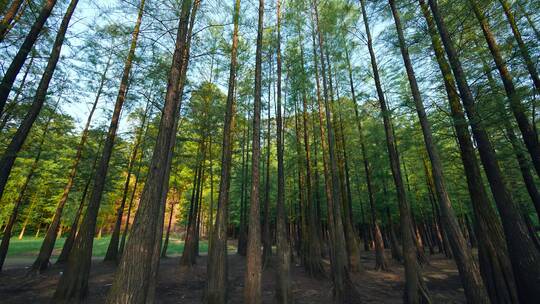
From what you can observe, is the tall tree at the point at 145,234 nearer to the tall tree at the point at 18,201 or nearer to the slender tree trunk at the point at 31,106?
the slender tree trunk at the point at 31,106

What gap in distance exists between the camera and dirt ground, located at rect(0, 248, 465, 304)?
31.7ft

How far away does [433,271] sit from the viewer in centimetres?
1539

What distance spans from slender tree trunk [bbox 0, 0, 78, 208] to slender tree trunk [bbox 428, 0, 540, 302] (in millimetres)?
12970

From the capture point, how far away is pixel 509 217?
6352 mm

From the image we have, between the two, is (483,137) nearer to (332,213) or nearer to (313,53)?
(332,213)

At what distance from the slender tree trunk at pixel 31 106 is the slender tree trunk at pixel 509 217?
12970 millimetres

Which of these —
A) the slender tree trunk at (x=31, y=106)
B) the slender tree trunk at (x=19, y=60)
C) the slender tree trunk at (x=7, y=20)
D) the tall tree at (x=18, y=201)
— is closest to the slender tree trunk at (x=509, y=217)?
the slender tree trunk at (x=19, y=60)

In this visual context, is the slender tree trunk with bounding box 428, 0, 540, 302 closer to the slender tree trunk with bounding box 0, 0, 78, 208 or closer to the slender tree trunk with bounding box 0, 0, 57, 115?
the slender tree trunk with bounding box 0, 0, 57, 115

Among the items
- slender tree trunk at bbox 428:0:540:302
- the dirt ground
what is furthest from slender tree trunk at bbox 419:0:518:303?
the dirt ground

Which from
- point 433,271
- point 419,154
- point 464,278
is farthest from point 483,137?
point 419,154

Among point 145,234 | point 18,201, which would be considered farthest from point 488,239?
point 18,201

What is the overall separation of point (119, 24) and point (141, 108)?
1198 cm

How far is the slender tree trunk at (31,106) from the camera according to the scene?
6355mm

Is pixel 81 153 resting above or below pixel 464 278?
above
